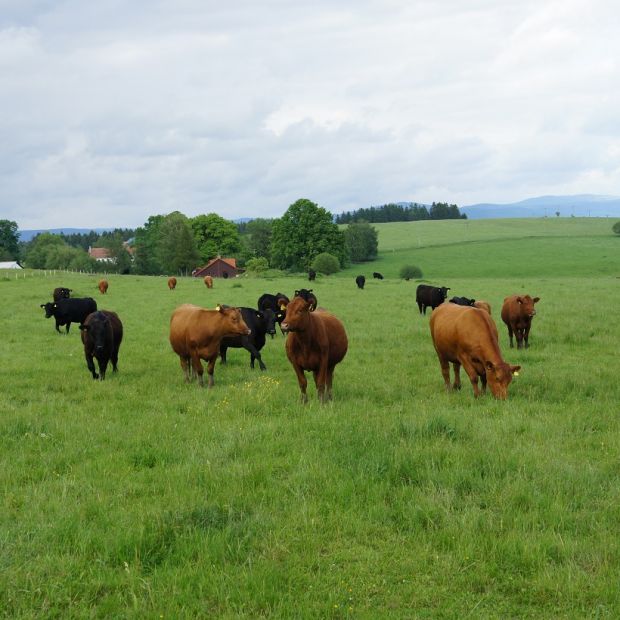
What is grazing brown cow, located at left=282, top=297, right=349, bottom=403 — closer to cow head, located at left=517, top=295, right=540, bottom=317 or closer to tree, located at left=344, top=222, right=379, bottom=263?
cow head, located at left=517, top=295, right=540, bottom=317

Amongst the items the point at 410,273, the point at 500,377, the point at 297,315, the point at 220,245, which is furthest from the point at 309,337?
the point at 220,245

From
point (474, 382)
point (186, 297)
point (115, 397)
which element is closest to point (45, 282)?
point (186, 297)

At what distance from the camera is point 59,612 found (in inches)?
170

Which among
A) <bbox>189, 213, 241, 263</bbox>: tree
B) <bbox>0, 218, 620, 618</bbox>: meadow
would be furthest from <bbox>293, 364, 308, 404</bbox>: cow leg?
<bbox>189, 213, 241, 263</bbox>: tree

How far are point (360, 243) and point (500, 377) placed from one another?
84.5m

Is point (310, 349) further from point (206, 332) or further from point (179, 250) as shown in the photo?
point (179, 250)

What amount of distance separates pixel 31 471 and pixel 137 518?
211 centimetres

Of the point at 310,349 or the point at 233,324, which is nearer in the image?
the point at 310,349

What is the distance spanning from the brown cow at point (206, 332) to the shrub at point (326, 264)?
60.1 meters

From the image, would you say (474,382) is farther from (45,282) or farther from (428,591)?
(45,282)

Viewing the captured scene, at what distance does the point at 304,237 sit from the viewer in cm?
8106

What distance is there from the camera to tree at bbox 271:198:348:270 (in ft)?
263

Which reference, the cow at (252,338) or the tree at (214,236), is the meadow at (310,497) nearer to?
the cow at (252,338)

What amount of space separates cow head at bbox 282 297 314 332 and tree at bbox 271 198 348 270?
68857 millimetres
